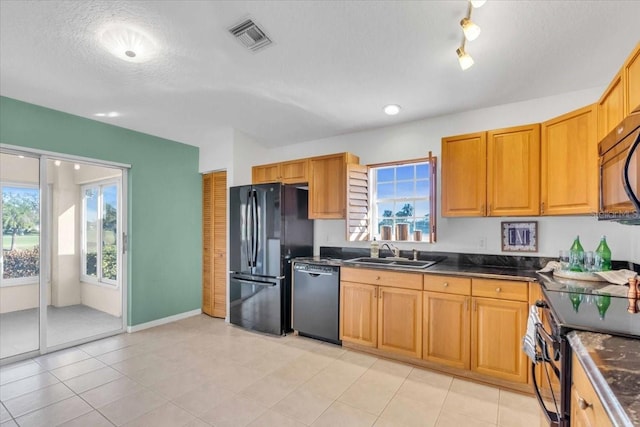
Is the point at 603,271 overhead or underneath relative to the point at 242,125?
underneath

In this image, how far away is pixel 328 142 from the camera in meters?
4.21

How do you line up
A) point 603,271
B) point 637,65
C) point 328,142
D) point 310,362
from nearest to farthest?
point 637,65 → point 603,271 → point 310,362 → point 328,142

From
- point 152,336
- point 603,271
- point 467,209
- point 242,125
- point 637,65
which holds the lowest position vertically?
point 152,336

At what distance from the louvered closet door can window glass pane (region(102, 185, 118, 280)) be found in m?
1.16

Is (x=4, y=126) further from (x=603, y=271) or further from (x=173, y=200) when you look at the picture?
(x=603, y=271)

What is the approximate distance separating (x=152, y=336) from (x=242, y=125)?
2.84m

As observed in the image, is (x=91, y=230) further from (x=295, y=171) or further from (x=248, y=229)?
(x=295, y=171)

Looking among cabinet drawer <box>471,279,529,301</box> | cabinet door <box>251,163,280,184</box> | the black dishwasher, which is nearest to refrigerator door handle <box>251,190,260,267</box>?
cabinet door <box>251,163,280,184</box>

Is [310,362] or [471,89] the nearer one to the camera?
[471,89]

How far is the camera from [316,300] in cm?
343

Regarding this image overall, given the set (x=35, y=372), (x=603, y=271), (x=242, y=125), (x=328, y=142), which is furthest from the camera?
(x=328, y=142)

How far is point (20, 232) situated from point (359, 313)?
355 cm

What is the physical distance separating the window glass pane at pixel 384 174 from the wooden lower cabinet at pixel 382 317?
141 centimetres

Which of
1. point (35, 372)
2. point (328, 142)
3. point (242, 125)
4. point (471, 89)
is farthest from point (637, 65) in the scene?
point (35, 372)
